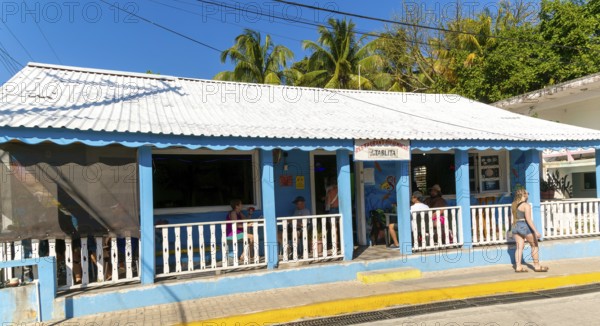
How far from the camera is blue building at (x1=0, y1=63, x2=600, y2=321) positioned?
18.9 feet

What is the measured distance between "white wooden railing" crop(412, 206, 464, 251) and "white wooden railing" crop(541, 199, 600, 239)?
192 centimetres

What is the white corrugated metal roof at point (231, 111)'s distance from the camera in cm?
618

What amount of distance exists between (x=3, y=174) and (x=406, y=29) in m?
22.8

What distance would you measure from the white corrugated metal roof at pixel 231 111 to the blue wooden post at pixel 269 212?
0.57 m

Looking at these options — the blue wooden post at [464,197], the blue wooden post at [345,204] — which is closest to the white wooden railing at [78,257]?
the blue wooden post at [345,204]

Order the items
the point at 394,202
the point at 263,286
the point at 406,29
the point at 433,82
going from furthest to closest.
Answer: the point at 406,29 → the point at 433,82 → the point at 394,202 → the point at 263,286

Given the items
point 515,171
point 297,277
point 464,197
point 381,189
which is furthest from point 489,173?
point 297,277

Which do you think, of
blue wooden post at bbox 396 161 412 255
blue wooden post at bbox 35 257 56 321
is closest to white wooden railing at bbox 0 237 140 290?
blue wooden post at bbox 35 257 56 321

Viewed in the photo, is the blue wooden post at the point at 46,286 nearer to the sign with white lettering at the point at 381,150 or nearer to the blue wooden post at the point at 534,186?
the sign with white lettering at the point at 381,150

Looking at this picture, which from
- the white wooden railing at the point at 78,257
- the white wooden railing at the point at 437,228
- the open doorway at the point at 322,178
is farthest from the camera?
the open doorway at the point at 322,178

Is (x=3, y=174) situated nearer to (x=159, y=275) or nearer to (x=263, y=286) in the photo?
(x=159, y=275)

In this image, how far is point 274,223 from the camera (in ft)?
22.5

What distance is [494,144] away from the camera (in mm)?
8102

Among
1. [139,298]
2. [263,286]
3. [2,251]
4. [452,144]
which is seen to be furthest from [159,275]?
[452,144]
